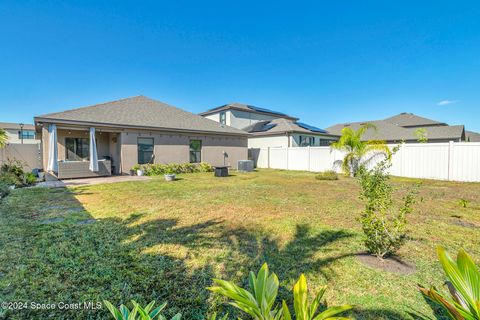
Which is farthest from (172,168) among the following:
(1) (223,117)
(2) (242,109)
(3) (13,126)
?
(3) (13,126)

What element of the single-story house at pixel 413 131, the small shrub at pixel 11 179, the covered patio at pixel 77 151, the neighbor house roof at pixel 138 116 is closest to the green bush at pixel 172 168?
the covered patio at pixel 77 151

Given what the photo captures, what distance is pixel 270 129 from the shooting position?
2020 centimetres

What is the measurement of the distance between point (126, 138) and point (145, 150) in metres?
1.32

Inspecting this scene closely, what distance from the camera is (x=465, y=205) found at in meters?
6.05

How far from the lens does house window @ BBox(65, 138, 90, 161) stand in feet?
43.3

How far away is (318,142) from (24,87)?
24.9 meters

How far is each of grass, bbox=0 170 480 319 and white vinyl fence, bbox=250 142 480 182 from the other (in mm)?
5552

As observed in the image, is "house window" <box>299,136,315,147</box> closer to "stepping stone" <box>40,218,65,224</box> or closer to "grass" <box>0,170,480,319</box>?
"grass" <box>0,170,480,319</box>

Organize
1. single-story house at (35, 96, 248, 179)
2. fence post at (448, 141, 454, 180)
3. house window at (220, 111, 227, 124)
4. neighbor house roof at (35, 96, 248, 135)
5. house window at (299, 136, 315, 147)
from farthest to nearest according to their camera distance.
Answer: house window at (220, 111, 227, 124)
house window at (299, 136, 315, 147)
neighbor house roof at (35, 96, 248, 135)
single-story house at (35, 96, 248, 179)
fence post at (448, 141, 454, 180)

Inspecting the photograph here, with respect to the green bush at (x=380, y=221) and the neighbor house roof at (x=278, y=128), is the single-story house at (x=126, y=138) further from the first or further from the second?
the green bush at (x=380, y=221)

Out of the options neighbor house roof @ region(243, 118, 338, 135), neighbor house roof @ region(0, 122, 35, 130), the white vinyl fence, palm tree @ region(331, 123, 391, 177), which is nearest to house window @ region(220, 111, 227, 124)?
neighbor house roof @ region(243, 118, 338, 135)

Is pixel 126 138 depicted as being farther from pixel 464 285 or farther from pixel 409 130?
pixel 409 130

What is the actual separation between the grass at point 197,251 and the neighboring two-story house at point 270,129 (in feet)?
42.1

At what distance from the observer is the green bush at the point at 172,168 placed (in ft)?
43.0
